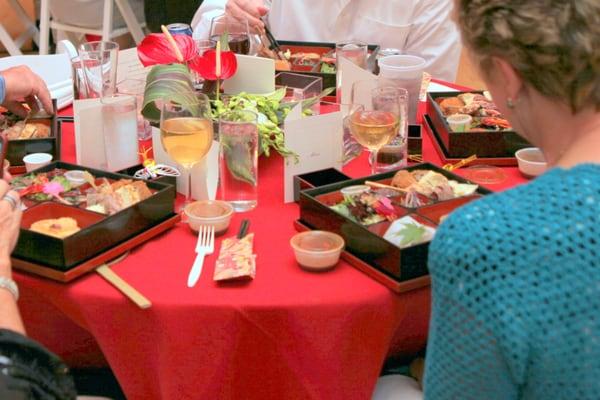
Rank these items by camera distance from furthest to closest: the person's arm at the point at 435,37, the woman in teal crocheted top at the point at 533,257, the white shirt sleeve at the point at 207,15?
the person's arm at the point at 435,37 → the white shirt sleeve at the point at 207,15 → the woman in teal crocheted top at the point at 533,257

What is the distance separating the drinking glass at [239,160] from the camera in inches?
66.9

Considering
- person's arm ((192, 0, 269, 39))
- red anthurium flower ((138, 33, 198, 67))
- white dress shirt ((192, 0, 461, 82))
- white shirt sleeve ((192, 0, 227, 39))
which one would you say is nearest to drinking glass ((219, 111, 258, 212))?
red anthurium flower ((138, 33, 198, 67))

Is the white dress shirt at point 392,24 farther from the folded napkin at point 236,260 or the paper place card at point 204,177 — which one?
the folded napkin at point 236,260

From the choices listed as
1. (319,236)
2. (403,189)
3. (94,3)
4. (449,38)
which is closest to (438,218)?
(403,189)

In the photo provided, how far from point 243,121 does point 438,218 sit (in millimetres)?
483

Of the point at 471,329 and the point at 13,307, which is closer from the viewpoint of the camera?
the point at 471,329

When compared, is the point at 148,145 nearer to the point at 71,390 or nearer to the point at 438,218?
the point at 438,218

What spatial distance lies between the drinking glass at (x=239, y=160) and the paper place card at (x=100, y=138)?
247mm

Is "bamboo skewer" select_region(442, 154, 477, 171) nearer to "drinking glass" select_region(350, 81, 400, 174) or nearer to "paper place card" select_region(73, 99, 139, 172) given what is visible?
"drinking glass" select_region(350, 81, 400, 174)

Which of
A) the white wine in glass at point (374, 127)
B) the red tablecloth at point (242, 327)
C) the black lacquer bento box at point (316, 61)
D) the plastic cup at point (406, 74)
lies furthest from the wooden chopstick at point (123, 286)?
the black lacquer bento box at point (316, 61)

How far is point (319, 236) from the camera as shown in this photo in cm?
148

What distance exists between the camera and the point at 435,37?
313 centimetres

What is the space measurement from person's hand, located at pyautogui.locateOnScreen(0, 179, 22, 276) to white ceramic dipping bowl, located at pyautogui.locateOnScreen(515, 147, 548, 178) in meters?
1.13

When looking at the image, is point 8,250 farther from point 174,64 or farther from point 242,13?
point 242,13
